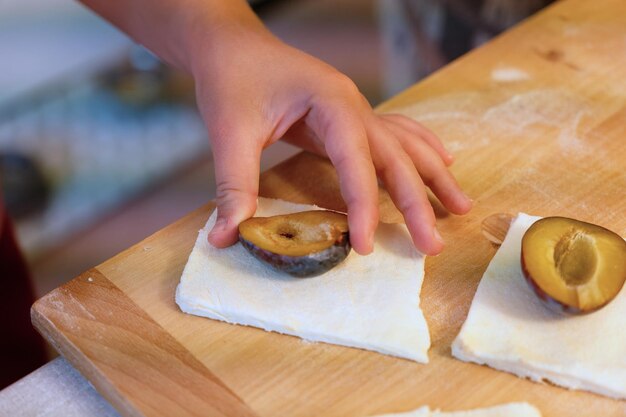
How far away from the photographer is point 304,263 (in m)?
1.11

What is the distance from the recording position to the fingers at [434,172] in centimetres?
127

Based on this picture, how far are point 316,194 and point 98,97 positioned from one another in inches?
52.6

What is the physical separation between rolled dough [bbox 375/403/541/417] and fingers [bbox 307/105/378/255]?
9.6 inches

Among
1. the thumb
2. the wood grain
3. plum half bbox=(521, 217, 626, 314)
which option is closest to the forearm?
the thumb

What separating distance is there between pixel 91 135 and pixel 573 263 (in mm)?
1696

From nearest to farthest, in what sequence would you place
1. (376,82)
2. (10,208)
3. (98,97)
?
(10,208) < (98,97) < (376,82)

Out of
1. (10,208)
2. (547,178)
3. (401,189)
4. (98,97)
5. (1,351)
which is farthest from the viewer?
(98,97)

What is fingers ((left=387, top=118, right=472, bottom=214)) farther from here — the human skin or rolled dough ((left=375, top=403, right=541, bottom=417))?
A: rolled dough ((left=375, top=403, right=541, bottom=417))

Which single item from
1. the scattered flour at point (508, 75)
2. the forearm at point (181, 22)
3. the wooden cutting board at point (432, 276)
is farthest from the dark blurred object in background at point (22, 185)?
the scattered flour at point (508, 75)

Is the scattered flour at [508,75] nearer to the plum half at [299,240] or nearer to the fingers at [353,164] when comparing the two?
the fingers at [353,164]

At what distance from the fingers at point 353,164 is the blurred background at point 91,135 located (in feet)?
3.05

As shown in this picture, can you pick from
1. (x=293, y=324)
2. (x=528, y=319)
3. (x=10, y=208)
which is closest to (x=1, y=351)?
(x=10, y=208)

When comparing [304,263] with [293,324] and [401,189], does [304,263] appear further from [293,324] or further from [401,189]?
[401,189]

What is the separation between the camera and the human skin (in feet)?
3.92
